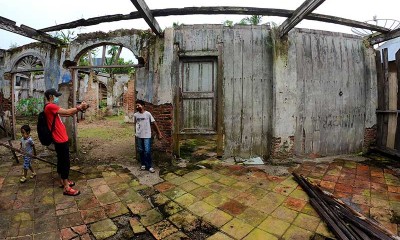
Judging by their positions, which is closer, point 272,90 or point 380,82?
point 272,90

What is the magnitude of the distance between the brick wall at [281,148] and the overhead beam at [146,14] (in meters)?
3.66

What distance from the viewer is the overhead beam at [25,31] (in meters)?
5.18

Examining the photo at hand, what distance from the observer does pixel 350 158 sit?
225 inches

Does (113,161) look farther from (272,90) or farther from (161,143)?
(272,90)

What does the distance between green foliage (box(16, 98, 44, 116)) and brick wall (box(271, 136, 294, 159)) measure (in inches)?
585

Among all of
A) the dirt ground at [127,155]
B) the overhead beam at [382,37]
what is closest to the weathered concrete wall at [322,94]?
the overhead beam at [382,37]

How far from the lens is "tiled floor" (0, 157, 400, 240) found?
9.24 ft

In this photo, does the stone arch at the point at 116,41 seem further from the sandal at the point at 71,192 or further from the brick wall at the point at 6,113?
the brick wall at the point at 6,113

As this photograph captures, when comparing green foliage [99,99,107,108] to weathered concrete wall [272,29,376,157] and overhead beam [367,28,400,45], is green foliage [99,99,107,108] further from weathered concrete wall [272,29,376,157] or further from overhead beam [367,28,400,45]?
overhead beam [367,28,400,45]

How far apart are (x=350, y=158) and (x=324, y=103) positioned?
1.56m

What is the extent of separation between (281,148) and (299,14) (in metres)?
2.90

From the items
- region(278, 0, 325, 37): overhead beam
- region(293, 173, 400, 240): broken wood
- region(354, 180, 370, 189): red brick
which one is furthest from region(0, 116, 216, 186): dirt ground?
region(278, 0, 325, 37): overhead beam

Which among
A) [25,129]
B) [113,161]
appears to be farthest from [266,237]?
[25,129]

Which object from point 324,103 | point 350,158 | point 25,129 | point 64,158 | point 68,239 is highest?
point 324,103
